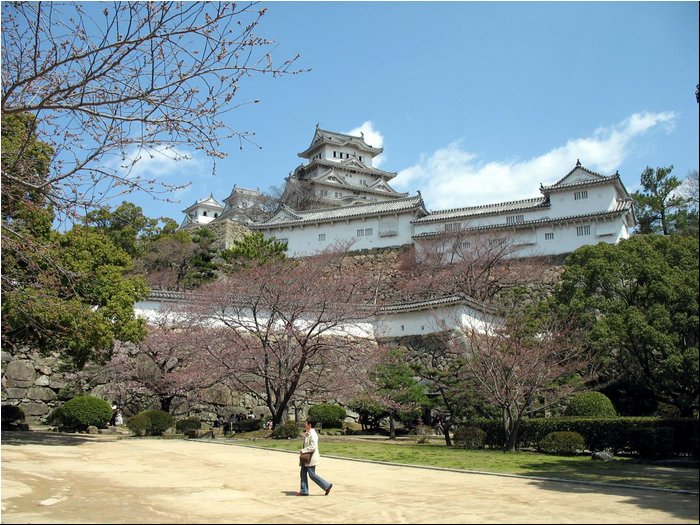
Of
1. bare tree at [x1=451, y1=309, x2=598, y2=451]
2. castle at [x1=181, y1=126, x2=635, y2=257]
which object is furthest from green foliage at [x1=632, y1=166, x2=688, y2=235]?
bare tree at [x1=451, y1=309, x2=598, y2=451]

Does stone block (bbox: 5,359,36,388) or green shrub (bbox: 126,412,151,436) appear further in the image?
stone block (bbox: 5,359,36,388)

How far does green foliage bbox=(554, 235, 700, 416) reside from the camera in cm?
1883

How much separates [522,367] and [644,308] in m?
6.57

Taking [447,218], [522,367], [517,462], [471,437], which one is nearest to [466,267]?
[447,218]

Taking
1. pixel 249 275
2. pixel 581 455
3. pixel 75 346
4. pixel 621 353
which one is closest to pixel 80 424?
pixel 75 346

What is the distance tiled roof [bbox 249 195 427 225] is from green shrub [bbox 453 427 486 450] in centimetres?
2586

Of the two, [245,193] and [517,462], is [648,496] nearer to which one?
[517,462]

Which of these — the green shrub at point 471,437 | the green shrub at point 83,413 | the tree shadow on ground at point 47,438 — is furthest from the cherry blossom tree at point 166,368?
the green shrub at point 471,437

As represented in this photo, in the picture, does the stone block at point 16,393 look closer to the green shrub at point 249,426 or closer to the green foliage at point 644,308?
the green shrub at point 249,426

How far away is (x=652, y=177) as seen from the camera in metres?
45.4

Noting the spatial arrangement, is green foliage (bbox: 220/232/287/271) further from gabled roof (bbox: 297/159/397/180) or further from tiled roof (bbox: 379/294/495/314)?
gabled roof (bbox: 297/159/397/180)

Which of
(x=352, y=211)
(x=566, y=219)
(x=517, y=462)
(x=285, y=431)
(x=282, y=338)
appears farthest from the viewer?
(x=352, y=211)

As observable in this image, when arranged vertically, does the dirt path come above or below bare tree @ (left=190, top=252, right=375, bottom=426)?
below

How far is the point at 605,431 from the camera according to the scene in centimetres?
1731
